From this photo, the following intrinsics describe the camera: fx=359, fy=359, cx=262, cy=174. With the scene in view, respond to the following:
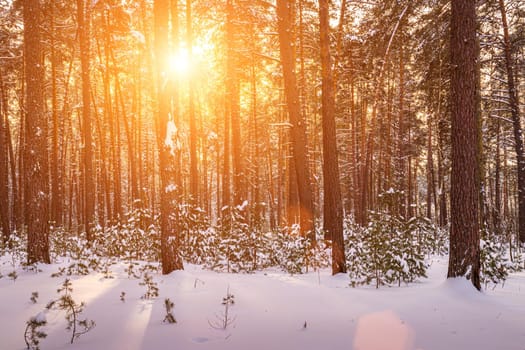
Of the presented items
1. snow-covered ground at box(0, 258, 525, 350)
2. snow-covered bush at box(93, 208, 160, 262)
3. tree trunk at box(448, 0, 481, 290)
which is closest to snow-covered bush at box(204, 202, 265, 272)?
snow-covered bush at box(93, 208, 160, 262)

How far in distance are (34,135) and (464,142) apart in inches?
377

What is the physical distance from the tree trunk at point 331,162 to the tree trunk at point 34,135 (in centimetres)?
710

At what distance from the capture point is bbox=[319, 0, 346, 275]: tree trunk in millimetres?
8469

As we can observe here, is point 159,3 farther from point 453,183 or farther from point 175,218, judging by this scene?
point 453,183

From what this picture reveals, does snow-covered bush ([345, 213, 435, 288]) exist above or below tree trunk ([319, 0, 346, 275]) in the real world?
below

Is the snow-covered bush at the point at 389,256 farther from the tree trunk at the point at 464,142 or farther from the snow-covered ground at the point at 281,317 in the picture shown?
the tree trunk at the point at 464,142

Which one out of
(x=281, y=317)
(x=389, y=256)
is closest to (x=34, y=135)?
(x=281, y=317)

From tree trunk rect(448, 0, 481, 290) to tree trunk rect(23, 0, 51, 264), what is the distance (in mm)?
9361

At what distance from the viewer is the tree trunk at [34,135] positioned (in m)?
8.95

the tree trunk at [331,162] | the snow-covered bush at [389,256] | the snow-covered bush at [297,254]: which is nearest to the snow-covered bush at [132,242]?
the snow-covered bush at [297,254]

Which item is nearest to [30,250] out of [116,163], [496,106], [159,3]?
[159,3]

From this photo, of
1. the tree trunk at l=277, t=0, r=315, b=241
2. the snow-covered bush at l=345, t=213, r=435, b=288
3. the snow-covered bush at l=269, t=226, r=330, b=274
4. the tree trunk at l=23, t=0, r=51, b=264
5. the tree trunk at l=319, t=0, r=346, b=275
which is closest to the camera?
the snow-covered bush at l=345, t=213, r=435, b=288

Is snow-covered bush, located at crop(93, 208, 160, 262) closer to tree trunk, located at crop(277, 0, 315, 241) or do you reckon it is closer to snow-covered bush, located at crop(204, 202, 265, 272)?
snow-covered bush, located at crop(204, 202, 265, 272)

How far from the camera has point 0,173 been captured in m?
15.8
